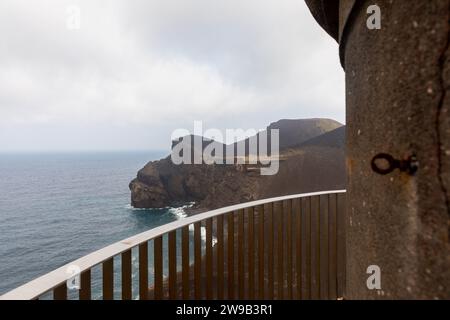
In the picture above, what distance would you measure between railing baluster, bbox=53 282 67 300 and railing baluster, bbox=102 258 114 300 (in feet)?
0.87

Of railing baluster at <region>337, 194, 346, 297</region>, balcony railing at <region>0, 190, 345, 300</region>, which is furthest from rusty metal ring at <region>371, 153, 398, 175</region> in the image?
railing baluster at <region>337, 194, 346, 297</region>

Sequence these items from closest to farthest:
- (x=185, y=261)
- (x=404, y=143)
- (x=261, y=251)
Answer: (x=404, y=143)
(x=185, y=261)
(x=261, y=251)

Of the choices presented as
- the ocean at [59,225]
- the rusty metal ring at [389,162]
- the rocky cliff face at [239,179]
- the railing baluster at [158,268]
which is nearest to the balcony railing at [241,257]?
the railing baluster at [158,268]

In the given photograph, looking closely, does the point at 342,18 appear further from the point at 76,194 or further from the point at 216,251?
the point at 76,194

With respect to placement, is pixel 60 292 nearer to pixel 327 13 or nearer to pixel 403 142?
pixel 403 142

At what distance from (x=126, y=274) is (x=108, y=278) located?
147 millimetres

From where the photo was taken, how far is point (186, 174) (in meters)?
67.9

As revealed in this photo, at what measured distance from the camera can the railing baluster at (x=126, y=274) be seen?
1793mm

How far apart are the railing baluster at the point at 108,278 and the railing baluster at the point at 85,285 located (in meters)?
0.12

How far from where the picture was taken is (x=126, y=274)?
1831 millimetres

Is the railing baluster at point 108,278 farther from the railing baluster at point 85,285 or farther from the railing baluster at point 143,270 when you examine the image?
the railing baluster at point 143,270

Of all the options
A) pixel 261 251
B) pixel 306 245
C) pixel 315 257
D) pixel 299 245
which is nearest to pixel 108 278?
pixel 261 251
